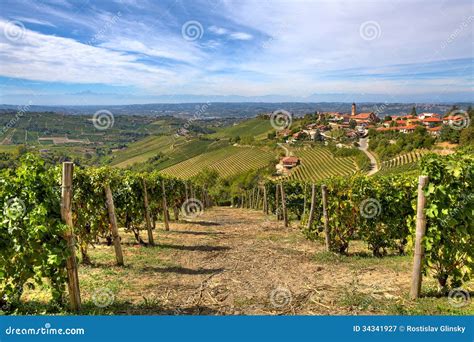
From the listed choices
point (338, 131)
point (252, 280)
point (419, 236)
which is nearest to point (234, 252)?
point (252, 280)

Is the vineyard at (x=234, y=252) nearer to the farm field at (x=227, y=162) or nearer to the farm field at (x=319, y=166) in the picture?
the farm field at (x=319, y=166)

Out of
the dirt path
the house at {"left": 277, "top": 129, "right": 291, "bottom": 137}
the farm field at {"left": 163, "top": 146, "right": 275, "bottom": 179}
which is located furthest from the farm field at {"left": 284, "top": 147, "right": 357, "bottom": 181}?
the dirt path

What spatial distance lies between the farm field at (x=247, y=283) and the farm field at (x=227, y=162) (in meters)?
75.1

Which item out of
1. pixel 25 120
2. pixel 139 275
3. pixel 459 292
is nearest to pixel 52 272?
pixel 139 275

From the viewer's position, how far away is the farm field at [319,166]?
71188 mm

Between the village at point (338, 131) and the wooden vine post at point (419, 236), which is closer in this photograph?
the wooden vine post at point (419, 236)

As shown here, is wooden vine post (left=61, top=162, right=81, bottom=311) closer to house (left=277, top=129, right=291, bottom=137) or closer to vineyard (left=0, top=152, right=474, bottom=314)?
vineyard (left=0, top=152, right=474, bottom=314)

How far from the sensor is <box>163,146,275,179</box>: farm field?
89.0 m

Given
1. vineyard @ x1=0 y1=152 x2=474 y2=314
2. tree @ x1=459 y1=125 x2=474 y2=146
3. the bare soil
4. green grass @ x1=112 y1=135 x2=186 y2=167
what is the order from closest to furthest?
vineyard @ x1=0 y1=152 x2=474 y2=314
the bare soil
tree @ x1=459 y1=125 x2=474 y2=146
green grass @ x1=112 y1=135 x2=186 y2=167

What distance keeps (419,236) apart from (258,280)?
3.25 metres

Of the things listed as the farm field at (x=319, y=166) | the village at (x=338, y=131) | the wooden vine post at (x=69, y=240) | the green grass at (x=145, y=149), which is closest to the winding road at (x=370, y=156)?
the village at (x=338, y=131)

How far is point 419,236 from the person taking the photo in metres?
5.52

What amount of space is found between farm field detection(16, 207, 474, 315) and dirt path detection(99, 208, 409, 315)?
0.05 feet

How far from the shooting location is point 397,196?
911 centimetres
